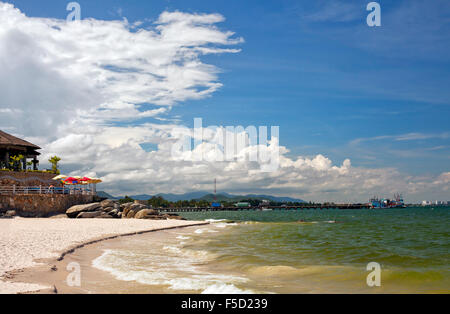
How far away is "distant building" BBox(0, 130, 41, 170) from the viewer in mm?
46094

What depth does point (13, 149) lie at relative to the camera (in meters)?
48.0

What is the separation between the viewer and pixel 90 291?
Result: 350 inches

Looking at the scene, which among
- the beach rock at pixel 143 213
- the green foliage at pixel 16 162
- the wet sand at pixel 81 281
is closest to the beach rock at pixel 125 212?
the beach rock at pixel 143 213

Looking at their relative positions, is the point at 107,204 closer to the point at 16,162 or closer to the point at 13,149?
the point at 16,162

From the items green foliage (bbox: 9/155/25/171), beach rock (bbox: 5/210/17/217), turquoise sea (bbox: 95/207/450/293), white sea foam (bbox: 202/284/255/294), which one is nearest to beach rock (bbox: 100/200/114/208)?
beach rock (bbox: 5/210/17/217)

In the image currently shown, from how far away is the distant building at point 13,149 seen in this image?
151ft

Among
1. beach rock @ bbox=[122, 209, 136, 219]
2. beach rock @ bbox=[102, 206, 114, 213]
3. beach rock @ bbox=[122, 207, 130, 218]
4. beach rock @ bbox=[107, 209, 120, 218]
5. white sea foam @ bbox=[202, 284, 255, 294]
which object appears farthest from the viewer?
beach rock @ bbox=[122, 207, 130, 218]

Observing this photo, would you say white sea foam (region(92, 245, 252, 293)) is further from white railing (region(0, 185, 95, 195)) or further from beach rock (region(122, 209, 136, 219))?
beach rock (region(122, 209, 136, 219))

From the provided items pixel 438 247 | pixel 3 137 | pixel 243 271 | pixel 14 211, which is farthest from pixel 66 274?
pixel 3 137

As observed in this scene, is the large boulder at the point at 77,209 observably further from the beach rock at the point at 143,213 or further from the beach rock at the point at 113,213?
the beach rock at the point at 143,213
